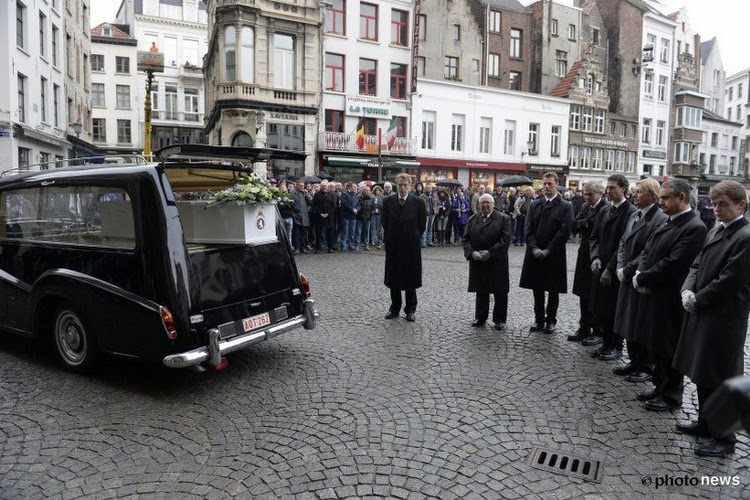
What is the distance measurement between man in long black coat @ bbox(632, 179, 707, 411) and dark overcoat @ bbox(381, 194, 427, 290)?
11.1 feet

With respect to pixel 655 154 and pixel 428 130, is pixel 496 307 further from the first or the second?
pixel 655 154

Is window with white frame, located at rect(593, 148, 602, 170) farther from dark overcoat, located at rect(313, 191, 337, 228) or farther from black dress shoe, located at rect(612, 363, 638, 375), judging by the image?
black dress shoe, located at rect(612, 363, 638, 375)

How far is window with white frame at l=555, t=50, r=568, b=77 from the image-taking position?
133 feet

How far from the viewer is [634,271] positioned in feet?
17.1

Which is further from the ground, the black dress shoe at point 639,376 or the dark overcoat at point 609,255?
the dark overcoat at point 609,255

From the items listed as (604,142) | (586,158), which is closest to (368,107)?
(586,158)

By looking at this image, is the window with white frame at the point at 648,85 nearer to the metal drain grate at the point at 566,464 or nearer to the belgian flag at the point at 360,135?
the belgian flag at the point at 360,135

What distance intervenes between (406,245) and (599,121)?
40162 mm

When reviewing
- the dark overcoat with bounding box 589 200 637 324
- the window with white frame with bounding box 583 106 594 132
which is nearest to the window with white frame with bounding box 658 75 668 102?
the window with white frame with bounding box 583 106 594 132

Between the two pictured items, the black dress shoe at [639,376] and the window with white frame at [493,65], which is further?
the window with white frame at [493,65]

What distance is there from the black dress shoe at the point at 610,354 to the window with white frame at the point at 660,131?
158 ft

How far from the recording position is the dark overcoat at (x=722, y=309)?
3783 millimetres

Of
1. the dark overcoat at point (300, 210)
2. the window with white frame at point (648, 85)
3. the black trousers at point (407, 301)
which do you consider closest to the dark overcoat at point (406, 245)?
the black trousers at point (407, 301)

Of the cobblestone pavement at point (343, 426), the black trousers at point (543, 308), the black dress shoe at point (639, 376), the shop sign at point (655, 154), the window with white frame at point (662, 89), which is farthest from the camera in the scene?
the window with white frame at point (662, 89)
